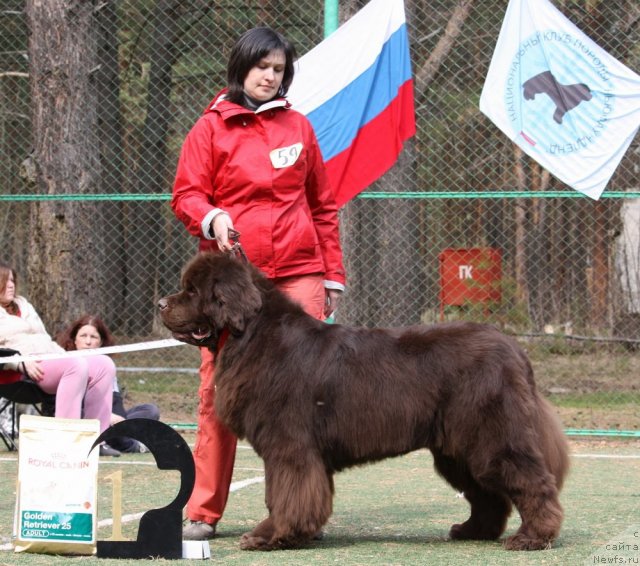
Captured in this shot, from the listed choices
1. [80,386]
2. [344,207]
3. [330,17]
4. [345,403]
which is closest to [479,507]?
[345,403]

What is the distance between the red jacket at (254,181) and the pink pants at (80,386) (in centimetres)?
272

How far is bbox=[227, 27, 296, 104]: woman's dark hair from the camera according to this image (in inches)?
183

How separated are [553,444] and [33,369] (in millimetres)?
3839

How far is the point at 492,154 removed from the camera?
15922 mm

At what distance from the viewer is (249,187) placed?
15.2 feet

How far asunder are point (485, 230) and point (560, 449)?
45.7ft

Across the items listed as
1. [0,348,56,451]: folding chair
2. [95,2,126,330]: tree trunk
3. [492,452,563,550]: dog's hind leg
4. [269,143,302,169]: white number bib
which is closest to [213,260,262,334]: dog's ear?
[269,143,302,169]: white number bib

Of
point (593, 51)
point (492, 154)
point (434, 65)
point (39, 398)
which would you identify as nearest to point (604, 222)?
point (492, 154)

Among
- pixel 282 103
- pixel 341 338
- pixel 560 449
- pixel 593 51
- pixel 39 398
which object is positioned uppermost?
pixel 593 51

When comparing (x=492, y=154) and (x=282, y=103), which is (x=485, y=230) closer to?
(x=492, y=154)

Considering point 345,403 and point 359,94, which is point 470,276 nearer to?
point 359,94

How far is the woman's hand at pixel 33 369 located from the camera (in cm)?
692

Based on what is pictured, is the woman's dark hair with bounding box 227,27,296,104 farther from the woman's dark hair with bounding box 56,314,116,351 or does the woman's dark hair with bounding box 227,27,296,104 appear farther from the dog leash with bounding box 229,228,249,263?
the woman's dark hair with bounding box 56,314,116,351

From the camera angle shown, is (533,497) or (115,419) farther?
(115,419)
